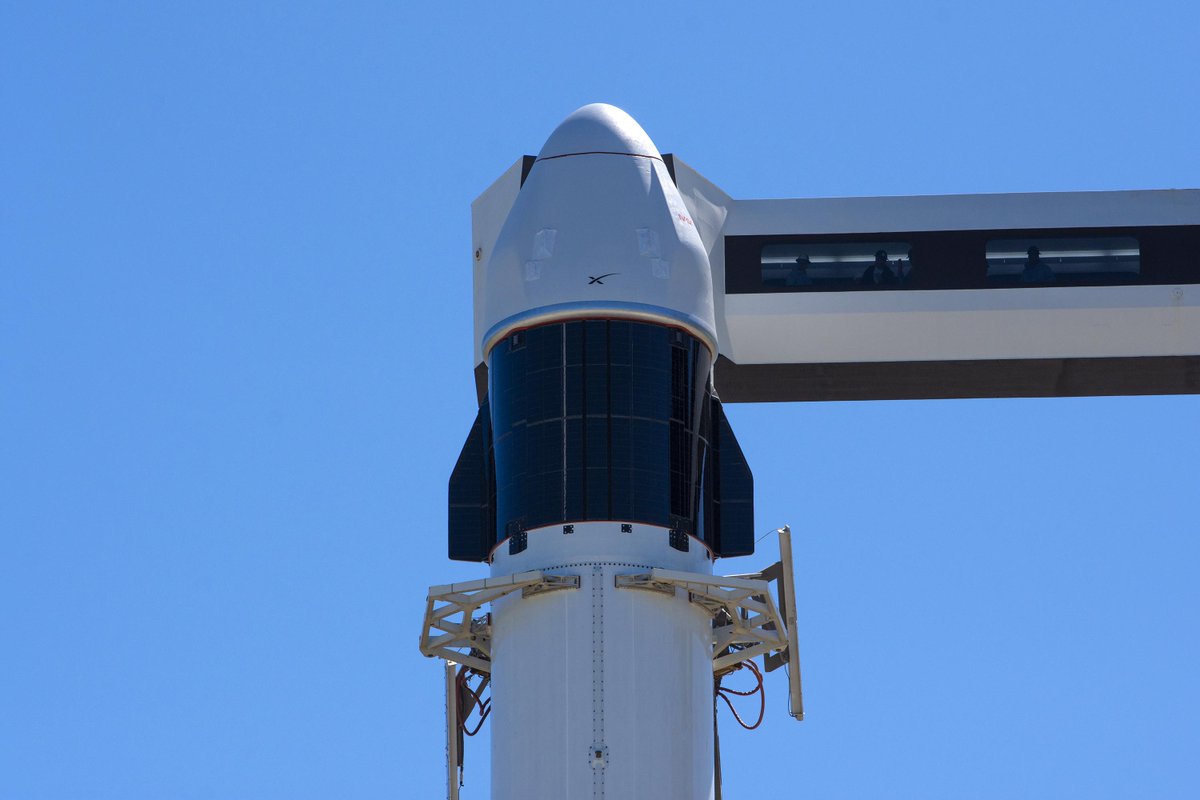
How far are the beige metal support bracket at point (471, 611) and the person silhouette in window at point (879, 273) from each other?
13.1 meters

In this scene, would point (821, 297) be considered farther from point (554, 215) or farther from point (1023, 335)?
point (554, 215)

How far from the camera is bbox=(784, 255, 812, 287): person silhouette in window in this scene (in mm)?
54812

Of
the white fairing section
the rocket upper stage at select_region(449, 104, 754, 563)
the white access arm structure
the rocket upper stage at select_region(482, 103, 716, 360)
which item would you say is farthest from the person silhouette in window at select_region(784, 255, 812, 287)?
the white fairing section

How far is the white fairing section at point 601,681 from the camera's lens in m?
44.1

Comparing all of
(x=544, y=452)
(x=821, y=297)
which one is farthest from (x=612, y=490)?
(x=821, y=297)

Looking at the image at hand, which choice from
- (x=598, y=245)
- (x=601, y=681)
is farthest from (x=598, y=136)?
(x=601, y=681)

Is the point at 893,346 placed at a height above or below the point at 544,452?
above

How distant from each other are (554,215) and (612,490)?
6045mm

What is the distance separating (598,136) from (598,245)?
2.89 metres

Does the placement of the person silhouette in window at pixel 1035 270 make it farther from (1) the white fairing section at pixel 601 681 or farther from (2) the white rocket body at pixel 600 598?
(1) the white fairing section at pixel 601 681

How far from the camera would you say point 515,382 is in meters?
47.3

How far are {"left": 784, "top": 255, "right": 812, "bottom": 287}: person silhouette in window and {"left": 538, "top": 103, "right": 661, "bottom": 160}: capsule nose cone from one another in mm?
5912

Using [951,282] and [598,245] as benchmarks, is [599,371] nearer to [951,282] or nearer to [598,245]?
[598,245]

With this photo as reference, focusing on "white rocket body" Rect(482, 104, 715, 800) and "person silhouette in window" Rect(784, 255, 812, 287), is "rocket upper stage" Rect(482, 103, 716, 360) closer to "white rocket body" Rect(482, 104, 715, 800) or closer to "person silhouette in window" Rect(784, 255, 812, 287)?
"white rocket body" Rect(482, 104, 715, 800)
